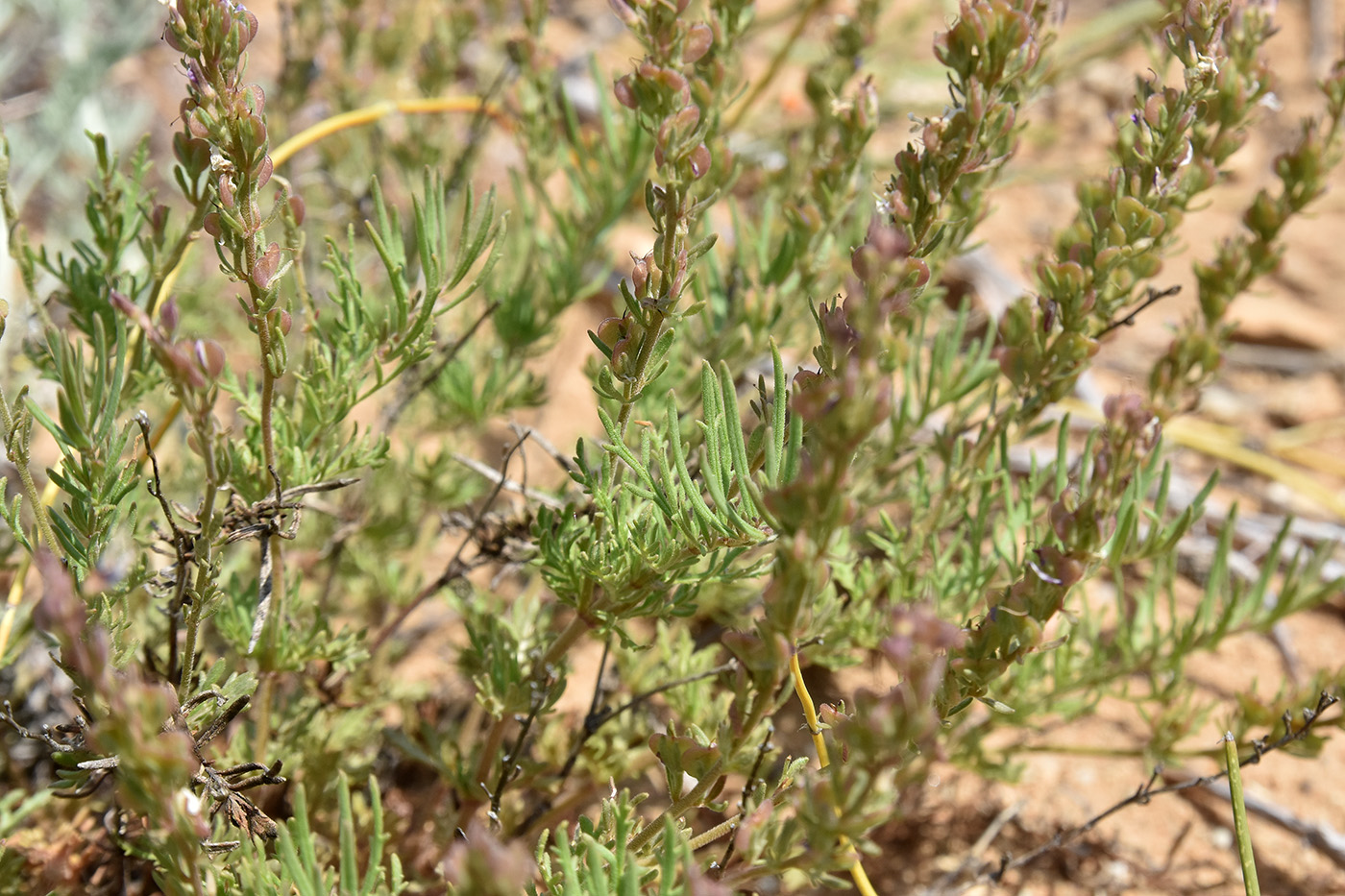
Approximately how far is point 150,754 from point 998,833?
1.78 m

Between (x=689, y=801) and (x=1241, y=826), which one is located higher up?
(x=1241, y=826)

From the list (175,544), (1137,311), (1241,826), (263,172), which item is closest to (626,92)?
(263,172)

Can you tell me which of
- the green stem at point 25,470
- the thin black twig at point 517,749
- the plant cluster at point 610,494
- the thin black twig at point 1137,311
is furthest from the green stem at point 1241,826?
the green stem at point 25,470

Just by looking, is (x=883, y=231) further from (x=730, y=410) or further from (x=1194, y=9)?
(x=1194, y=9)

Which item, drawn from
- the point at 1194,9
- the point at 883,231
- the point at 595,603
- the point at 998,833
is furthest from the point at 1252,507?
the point at 883,231

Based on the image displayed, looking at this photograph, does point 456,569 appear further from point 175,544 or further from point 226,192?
point 226,192

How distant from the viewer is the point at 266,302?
→ 3.86ft

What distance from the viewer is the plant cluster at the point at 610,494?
1.02m

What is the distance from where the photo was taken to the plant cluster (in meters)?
1.02

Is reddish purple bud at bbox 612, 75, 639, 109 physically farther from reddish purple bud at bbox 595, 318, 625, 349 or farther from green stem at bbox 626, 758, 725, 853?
green stem at bbox 626, 758, 725, 853

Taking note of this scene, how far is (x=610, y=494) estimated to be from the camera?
4.29ft

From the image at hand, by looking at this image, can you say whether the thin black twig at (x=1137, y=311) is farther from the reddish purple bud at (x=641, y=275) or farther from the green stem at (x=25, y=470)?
the green stem at (x=25, y=470)

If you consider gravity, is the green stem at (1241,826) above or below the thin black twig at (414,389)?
below

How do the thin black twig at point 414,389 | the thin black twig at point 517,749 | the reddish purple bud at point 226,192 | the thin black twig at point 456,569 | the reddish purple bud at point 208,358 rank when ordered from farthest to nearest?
the thin black twig at point 414,389 → the thin black twig at point 456,569 → the thin black twig at point 517,749 → the reddish purple bud at point 226,192 → the reddish purple bud at point 208,358
